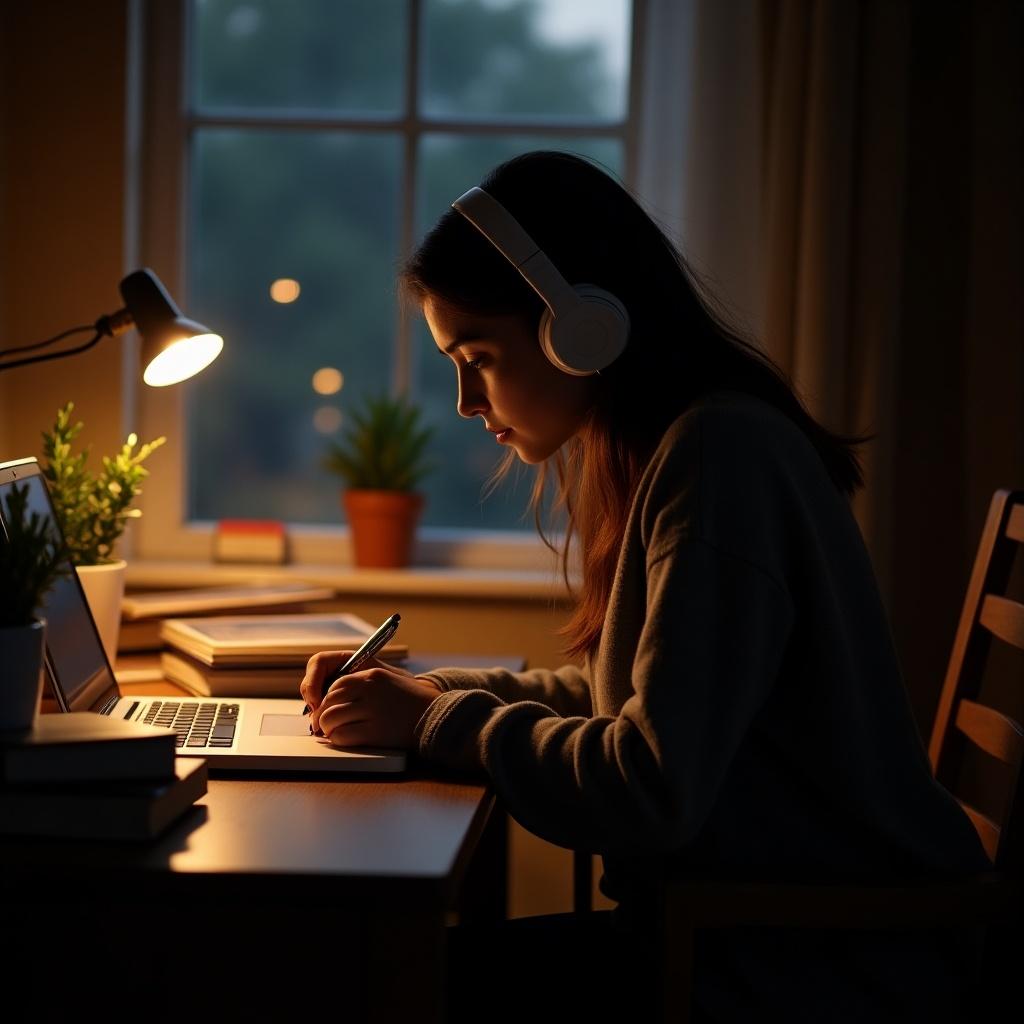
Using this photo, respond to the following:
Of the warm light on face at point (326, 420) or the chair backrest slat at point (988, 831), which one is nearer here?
the chair backrest slat at point (988, 831)

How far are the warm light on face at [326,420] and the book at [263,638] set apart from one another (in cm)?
62

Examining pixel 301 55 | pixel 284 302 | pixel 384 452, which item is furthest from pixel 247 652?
pixel 301 55

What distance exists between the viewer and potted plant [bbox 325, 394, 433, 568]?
2.05 metres

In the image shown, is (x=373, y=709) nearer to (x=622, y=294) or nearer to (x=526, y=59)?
(x=622, y=294)

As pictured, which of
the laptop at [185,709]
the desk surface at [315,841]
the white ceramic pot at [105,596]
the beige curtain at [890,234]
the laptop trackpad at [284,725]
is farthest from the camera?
the beige curtain at [890,234]

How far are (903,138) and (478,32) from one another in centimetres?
80

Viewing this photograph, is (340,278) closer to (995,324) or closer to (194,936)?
(995,324)

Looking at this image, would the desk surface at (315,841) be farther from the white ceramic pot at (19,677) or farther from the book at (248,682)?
the book at (248,682)

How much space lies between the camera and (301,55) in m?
2.17

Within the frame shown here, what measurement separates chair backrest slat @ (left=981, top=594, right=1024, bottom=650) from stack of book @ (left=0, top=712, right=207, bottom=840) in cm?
87

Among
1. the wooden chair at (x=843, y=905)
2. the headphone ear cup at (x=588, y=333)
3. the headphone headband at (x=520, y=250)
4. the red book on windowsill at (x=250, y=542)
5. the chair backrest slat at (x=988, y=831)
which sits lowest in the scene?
the chair backrest slat at (x=988, y=831)

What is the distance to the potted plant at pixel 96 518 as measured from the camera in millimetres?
1448

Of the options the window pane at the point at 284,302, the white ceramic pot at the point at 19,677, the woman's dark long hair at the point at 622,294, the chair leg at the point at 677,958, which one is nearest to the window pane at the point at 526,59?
the window pane at the point at 284,302

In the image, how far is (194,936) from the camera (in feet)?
3.12
